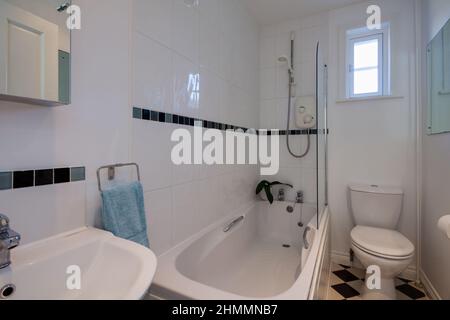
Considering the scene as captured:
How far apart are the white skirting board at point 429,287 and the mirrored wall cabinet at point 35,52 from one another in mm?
2582

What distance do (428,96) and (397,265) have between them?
135cm

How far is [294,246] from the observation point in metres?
2.27

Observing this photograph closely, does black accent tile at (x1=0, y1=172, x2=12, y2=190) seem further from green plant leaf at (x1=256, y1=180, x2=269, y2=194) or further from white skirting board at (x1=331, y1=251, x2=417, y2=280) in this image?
white skirting board at (x1=331, y1=251, x2=417, y2=280)

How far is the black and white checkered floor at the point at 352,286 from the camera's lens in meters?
1.76

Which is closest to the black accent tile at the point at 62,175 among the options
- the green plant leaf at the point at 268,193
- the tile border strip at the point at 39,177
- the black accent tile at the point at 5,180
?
the tile border strip at the point at 39,177

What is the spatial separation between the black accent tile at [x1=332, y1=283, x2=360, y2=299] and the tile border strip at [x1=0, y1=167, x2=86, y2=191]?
6.53 ft

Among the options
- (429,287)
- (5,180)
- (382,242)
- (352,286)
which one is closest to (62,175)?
(5,180)

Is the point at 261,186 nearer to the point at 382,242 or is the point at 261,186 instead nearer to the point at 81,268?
the point at 382,242

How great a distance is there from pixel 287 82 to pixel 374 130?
994mm

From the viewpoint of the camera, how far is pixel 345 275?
2061mm

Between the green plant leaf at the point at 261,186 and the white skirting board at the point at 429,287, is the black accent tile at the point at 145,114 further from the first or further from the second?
the white skirting board at the point at 429,287
